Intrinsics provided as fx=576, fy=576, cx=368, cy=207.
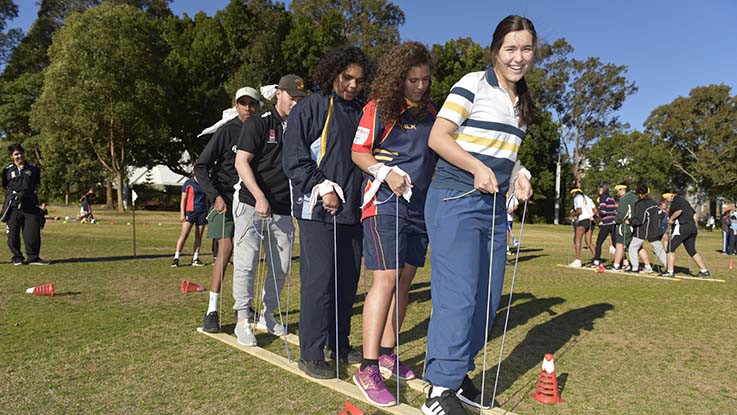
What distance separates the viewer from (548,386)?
12.3 feet

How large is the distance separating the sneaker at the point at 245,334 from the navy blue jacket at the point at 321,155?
1.31 metres

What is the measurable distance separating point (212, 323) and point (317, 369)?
1.62 metres

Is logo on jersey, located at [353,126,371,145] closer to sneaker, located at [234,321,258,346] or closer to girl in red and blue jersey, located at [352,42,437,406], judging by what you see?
girl in red and blue jersey, located at [352,42,437,406]

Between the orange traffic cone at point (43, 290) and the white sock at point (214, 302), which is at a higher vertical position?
the white sock at point (214, 302)

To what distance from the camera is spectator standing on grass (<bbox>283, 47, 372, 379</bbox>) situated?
13.5 feet

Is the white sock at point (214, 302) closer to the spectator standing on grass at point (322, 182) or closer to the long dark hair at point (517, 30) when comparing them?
the spectator standing on grass at point (322, 182)

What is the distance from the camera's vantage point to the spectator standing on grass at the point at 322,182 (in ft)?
13.5

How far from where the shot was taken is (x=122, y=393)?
3688mm

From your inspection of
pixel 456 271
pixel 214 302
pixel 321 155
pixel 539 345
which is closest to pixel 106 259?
pixel 214 302

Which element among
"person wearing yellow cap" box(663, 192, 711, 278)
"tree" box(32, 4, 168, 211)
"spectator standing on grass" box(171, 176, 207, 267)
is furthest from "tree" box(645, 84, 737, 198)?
"spectator standing on grass" box(171, 176, 207, 267)

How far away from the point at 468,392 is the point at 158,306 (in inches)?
167

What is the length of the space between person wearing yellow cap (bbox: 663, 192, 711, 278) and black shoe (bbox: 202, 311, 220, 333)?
33.7 ft

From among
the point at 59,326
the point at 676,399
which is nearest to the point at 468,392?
the point at 676,399

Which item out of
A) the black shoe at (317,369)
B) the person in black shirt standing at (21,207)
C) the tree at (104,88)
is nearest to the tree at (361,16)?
the tree at (104,88)
